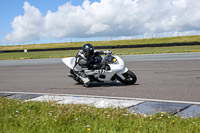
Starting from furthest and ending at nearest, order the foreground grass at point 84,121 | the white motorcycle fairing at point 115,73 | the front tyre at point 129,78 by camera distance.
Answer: the front tyre at point 129,78
the white motorcycle fairing at point 115,73
the foreground grass at point 84,121

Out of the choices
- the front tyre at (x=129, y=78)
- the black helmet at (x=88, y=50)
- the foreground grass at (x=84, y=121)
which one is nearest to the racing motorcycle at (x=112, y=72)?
the front tyre at (x=129, y=78)

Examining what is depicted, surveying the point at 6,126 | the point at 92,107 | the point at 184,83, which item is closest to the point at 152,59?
the point at 184,83

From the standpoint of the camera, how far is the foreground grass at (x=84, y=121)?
4340mm

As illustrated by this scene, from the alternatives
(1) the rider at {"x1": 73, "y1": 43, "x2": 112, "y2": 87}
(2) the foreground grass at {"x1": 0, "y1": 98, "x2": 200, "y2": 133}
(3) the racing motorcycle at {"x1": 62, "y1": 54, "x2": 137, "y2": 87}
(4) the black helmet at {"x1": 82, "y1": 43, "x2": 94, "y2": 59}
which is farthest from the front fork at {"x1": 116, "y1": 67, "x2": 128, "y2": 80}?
(2) the foreground grass at {"x1": 0, "y1": 98, "x2": 200, "y2": 133}

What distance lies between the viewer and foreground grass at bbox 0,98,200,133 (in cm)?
434

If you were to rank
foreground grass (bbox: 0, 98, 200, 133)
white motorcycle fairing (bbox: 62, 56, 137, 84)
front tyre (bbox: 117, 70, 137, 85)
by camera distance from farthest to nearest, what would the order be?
front tyre (bbox: 117, 70, 137, 85) < white motorcycle fairing (bbox: 62, 56, 137, 84) < foreground grass (bbox: 0, 98, 200, 133)

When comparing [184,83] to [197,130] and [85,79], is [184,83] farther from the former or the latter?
[197,130]

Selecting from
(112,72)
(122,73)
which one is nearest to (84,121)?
(112,72)

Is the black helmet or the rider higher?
the black helmet

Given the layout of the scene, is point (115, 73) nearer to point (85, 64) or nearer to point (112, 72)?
point (112, 72)

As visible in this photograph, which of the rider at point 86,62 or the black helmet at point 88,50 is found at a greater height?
the black helmet at point 88,50

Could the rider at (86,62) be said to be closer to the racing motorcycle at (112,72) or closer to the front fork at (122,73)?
the racing motorcycle at (112,72)

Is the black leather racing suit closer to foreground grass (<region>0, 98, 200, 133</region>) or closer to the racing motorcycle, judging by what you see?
the racing motorcycle

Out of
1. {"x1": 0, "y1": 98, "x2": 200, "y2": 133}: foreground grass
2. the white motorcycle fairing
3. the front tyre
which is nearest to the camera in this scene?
{"x1": 0, "y1": 98, "x2": 200, "y2": 133}: foreground grass
